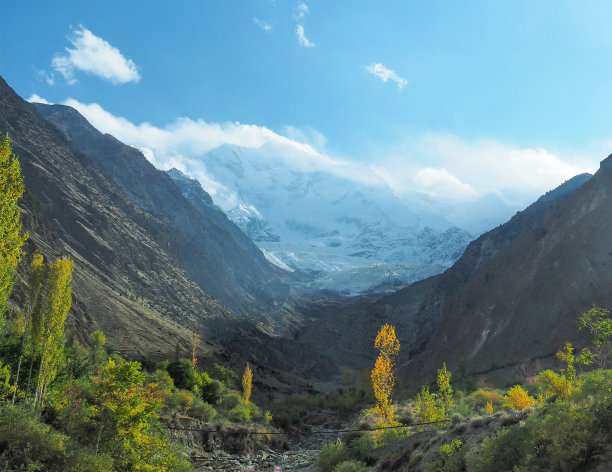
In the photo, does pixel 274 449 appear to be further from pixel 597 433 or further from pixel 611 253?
pixel 611 253

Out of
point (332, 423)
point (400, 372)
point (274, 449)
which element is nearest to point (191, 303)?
point (400, 372)

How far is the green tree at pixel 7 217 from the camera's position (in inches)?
647

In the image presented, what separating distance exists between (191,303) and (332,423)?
194 ft

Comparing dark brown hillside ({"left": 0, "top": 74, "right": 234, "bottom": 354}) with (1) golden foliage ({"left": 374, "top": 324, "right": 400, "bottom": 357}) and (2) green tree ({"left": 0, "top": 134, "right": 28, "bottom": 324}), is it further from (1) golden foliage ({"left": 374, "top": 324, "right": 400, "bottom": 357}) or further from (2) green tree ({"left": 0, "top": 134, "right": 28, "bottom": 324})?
(2) green tree ({"left": 0, "top": 134, "right": 28, "bottom": 324})

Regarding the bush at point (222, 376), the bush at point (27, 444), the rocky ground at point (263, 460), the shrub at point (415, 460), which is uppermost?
the bush at point (27, 444)

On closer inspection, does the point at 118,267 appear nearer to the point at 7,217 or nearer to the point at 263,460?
the point at 263,460

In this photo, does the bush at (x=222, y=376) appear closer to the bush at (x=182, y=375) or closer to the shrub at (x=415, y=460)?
the bush at (x=182, y=375)

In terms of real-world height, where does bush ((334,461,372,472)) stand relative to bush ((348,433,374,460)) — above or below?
above

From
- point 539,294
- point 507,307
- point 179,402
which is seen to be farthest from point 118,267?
point 539,294

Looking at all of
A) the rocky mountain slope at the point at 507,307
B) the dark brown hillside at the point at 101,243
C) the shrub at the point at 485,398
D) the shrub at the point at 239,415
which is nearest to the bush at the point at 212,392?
the shrub at the point at 239,415

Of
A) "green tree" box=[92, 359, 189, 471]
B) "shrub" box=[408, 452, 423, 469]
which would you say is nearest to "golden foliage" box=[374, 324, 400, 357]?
"shrub" box=[408, 452, 423, 469]

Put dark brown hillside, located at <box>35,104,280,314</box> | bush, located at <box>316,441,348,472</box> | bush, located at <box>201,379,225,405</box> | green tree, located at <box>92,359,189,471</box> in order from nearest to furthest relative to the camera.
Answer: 1. green tree, located at <box>92,359,189,471</box>
2. bush, located at <box>316,441,348,472</box>
3. bush, located at <box>201,379,225,405</box>
4. dark brown hillside, located at <box>35,104,280,314</box>

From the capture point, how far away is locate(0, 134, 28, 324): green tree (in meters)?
16.4

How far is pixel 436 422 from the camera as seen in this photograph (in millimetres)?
24594
